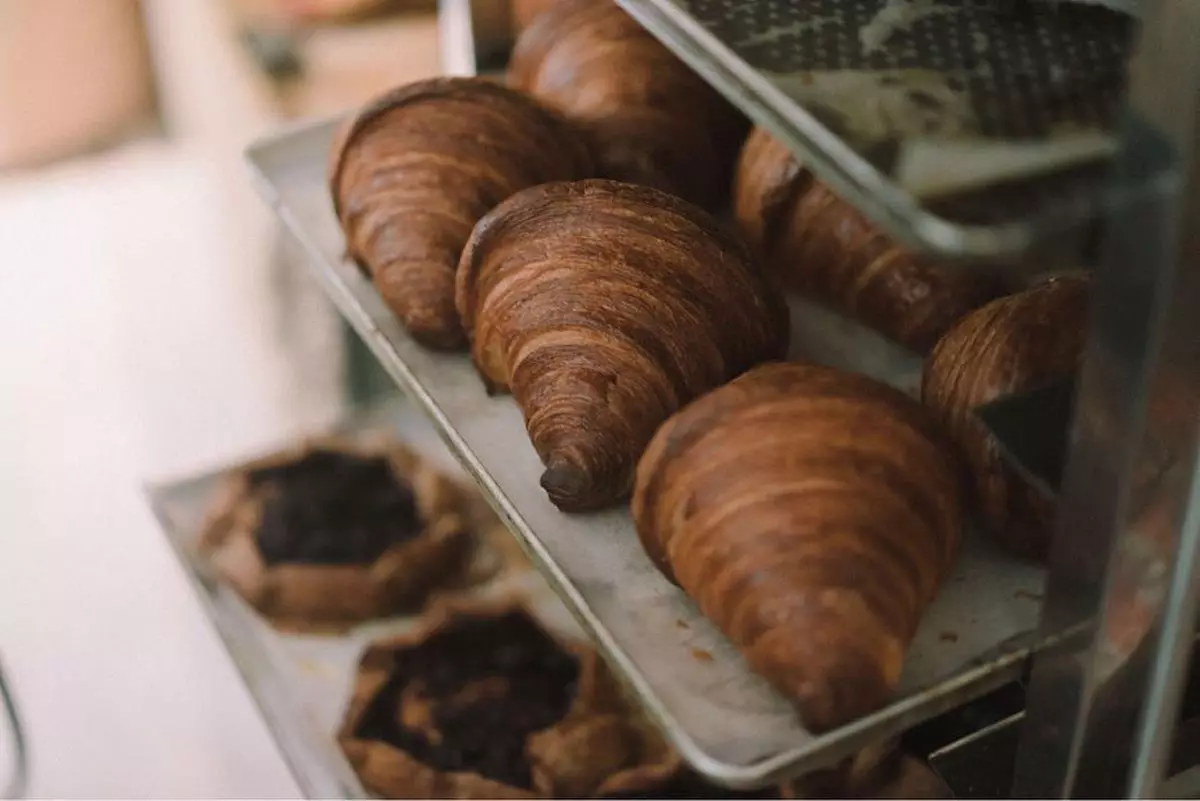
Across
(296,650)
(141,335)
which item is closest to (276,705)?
(296,650)

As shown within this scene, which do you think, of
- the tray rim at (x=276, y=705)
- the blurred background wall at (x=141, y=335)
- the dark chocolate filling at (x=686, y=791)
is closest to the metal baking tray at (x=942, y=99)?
the dark chocolate filling at (x=686, y=791)

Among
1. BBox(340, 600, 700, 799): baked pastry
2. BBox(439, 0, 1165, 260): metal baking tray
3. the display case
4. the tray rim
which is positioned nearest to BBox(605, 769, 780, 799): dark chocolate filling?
BBox(340, 600, 700, 799): baked pastry

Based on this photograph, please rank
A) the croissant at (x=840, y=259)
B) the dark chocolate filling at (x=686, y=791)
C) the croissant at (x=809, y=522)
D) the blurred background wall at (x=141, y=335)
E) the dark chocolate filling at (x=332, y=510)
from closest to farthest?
the croissant at (x=809, y=522), the croissant at (x=840, y=259), the dark chocolate filling at (x=686, y=791), the dark chocolate filling at (x=332, y=510), the blurred background wall at (x=141, y=335)

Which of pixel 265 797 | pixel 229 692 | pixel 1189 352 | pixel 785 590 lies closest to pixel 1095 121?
pixel 1189 352

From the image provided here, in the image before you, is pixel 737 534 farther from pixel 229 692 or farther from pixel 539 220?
pixel 229 692

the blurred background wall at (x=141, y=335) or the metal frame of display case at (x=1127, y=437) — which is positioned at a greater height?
the metal frame of display case at (x=1127, y=437)

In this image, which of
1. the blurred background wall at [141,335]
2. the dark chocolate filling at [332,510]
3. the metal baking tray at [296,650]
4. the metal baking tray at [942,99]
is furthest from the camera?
the blurred background wall at [141,335]

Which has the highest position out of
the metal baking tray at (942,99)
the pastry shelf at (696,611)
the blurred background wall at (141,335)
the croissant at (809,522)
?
the metal baking tray at (942,99)

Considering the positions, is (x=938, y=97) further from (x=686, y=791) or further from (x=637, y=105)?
(x=686, y=791)

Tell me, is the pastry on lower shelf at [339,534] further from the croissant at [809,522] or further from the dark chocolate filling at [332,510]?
the croissant at [809,522]
